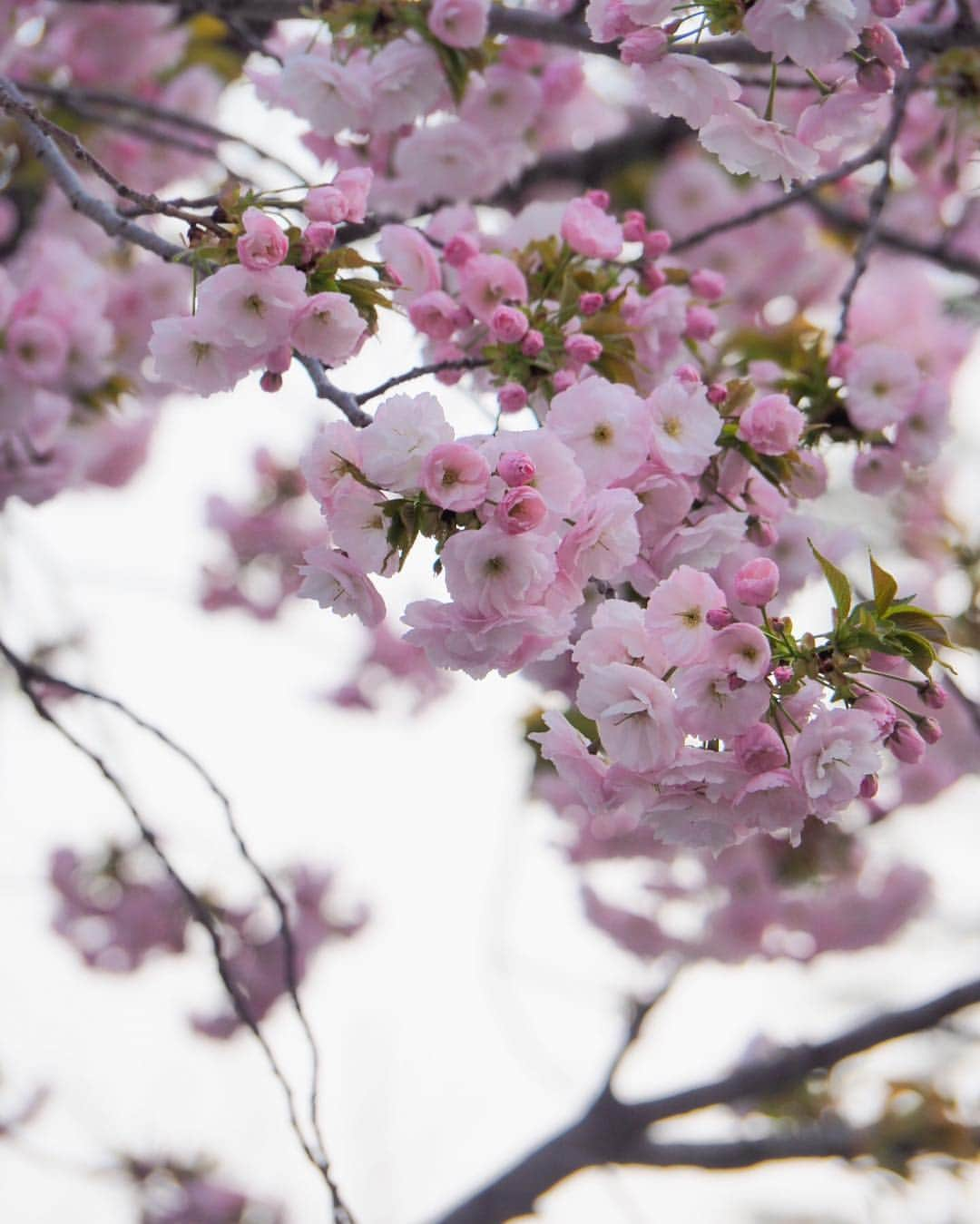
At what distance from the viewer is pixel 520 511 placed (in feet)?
2.89

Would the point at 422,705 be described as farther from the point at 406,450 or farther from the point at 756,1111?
the point at 406,450

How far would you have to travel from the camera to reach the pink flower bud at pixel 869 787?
94 cm

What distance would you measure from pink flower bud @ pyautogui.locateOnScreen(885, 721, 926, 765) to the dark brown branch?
123cm

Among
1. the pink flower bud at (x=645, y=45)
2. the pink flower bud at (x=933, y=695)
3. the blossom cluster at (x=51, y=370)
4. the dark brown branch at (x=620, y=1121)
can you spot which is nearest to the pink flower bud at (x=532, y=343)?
the pink flower bud at (x=645, y=45)

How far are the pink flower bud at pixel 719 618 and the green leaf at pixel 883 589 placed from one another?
0.47 feet

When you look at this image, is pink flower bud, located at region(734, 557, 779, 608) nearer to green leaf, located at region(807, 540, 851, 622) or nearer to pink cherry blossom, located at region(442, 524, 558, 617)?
green leaf, located at region(807, 540, 851, 622)

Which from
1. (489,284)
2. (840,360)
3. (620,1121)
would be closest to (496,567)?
(489,284)

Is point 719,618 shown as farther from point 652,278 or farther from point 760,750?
point 652,278

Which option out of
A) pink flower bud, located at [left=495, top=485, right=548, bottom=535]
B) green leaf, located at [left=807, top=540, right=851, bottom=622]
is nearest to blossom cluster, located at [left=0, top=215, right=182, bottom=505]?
pink flower bud, located at [left=495, top=485, right=548, bottom=535]

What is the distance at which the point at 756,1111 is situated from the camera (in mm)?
2531

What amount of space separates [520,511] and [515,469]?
33 millimetres

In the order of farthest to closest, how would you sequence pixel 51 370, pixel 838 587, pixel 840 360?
pixel 51 370 → pixel 840 360 → pixel 838 587

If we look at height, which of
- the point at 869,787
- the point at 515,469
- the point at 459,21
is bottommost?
the point at 869,787

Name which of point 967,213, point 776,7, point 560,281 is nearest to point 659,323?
point 560,281
